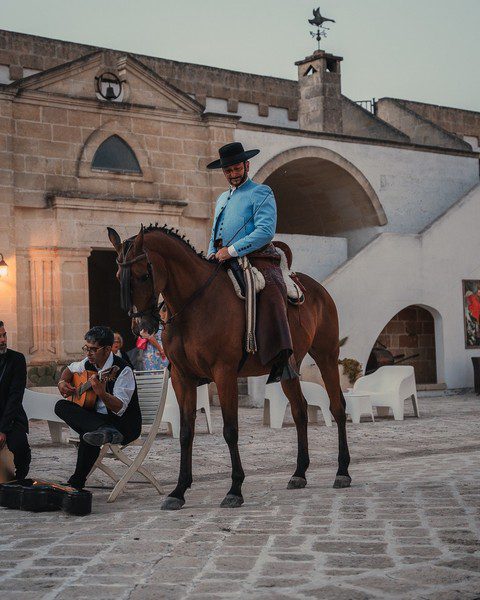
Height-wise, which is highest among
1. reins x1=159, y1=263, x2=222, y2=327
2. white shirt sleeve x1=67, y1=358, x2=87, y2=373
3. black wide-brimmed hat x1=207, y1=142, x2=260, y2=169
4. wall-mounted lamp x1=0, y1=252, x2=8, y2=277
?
wall-mounted lamp x1=0, y1=252, x2=8, y2=277

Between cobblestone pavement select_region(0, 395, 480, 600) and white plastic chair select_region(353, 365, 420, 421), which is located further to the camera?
white plastic chair select_region(353, 365, 420, 421)

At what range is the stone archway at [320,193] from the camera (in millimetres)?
20812

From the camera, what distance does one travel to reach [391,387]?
14.3 meters

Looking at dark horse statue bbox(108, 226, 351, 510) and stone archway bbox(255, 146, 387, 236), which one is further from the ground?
stone archway bbox(255, 146, 387, 236)

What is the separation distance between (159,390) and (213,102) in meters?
16.0

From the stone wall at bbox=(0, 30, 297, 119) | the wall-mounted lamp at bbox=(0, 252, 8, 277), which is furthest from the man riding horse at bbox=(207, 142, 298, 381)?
the stone wall at bbox=(0, 30, 297, 119)

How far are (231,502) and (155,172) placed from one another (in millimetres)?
12523

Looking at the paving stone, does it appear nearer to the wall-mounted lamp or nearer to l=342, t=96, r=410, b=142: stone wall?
the wall-mounted lamp

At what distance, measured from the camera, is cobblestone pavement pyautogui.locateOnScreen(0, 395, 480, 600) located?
423 centimetres

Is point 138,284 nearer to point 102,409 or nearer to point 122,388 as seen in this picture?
point 122,388

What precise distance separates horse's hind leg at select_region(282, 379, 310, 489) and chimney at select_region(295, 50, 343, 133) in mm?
16144

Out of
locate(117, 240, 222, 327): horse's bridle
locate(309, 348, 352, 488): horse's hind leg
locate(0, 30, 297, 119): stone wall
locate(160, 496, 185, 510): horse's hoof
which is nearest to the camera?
locate(117, 240, 222, 327): horse's bridle

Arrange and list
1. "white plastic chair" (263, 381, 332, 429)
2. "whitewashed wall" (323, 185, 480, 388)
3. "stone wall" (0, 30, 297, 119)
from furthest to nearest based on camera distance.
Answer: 1. "stone wall" (0, 30, 297, 119)
2. "whitewashed wall" (323, 185, 480, 388)
3. "white plastic chair" (263, 381, 332, 429)

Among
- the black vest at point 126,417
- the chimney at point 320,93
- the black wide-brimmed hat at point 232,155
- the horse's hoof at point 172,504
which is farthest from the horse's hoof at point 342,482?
the chimney at point 320,93
